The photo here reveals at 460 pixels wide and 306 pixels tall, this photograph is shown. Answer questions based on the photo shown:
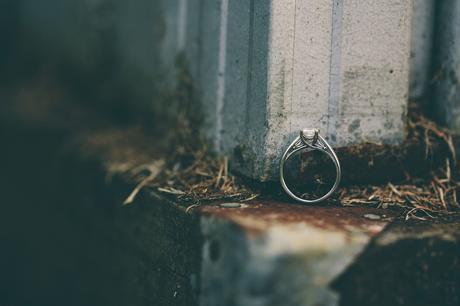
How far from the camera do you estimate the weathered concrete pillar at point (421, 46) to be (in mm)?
1709

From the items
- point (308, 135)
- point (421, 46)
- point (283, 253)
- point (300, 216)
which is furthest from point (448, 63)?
point (283, 253)

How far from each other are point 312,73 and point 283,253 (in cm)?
58

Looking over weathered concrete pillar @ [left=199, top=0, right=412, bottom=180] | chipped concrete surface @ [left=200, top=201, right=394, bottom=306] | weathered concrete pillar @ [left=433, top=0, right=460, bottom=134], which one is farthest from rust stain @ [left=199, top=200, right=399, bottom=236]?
weathered concrete pillar @ [left=433, top=0, right=460, bottom=134]

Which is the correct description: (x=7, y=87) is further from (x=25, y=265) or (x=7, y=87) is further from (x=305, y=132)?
(x=305, y=132)

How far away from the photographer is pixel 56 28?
11.5 ft

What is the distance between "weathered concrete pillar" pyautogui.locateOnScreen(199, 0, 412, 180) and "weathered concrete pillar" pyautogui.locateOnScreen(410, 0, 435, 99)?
13 centimetres

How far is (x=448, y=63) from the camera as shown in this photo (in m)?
1.69

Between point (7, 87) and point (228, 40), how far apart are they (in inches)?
95.5

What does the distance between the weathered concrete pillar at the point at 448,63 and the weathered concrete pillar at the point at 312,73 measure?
0.55 ft

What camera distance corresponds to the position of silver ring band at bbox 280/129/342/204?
144 cm

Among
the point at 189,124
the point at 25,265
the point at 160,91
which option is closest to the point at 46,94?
the point at 25,265

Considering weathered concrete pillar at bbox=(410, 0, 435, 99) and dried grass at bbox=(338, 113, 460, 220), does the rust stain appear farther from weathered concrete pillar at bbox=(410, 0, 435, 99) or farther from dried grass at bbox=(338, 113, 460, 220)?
weathered concrete pillar at bbox=(410, 0, 435, 99)

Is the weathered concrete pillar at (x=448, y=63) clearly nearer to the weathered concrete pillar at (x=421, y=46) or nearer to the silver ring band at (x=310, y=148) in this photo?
the weathered concrete pillar at (x=421, y=46)

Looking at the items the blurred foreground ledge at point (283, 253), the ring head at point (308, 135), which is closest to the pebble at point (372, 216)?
the blurred foreground ledge at point (283, 253)
